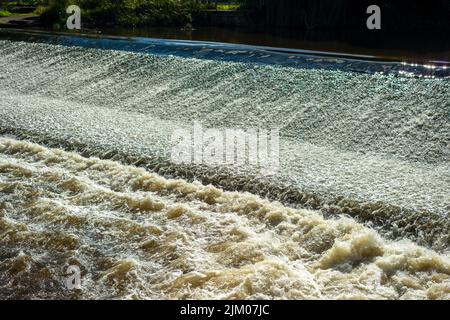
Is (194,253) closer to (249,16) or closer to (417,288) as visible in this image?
(417,288)

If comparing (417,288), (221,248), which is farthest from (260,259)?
(417,288)

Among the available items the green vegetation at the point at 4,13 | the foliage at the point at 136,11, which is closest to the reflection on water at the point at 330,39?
the foliage at the point at 136,11

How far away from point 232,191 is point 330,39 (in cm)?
1053

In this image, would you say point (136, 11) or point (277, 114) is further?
point (136, 11)

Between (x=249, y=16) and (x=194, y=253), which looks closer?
(x=194, y=253)

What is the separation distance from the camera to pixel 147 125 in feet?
24.1

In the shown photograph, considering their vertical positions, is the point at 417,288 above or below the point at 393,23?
below

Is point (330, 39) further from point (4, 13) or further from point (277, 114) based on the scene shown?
point (4, 13)

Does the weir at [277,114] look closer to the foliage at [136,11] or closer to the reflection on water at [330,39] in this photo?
the reflection on water at [330,39]

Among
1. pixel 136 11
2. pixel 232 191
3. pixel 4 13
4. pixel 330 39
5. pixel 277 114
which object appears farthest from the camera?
pixel 136 11

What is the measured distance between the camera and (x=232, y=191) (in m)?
5.57

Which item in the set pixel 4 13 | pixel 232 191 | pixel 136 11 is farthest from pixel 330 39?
pixel 4 13

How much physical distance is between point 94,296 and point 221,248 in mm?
1105

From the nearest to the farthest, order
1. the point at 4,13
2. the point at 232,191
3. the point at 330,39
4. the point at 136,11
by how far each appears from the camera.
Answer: the point at 232,191
the point at 330,39
the point at 4,13
the point at 136,11
